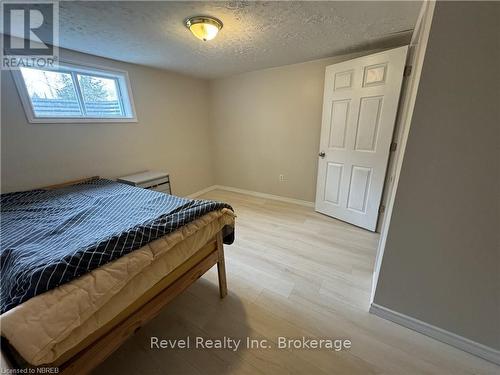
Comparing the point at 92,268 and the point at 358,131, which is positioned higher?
the point at 358,131

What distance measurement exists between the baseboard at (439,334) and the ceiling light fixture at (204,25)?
2446mm

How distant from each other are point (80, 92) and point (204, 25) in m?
1.83

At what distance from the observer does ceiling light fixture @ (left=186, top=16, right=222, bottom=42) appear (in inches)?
61.6

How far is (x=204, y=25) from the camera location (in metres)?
1.58

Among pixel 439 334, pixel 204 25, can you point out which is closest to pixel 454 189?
pixel 439 334

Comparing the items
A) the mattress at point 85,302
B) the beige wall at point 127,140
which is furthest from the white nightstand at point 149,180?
the mattress at point 85,302

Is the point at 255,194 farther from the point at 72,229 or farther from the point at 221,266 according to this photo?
the point at 72,229

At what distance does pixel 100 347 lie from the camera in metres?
0.93

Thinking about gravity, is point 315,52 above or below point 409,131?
above

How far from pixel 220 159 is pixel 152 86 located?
172cm

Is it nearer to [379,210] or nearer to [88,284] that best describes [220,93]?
[379,210]

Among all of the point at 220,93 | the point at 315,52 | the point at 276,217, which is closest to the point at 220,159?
the point at 220,93

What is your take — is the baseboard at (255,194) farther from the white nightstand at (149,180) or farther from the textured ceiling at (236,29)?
the textured ceiling at (236,29)

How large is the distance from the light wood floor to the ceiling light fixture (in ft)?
6.70
